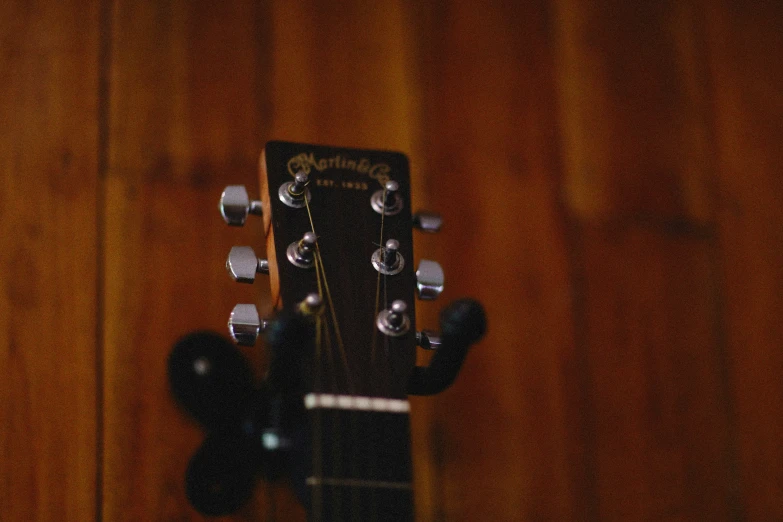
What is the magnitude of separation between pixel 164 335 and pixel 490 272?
0.39 m

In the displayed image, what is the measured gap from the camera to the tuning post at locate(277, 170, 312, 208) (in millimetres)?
727

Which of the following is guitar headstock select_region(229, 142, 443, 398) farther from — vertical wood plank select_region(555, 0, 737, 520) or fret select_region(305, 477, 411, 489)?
vertical wood plank select_region(555, 0, 737, 520)

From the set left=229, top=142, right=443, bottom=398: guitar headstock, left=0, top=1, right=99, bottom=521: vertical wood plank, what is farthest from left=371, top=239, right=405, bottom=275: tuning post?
left=0, top=1, right=99, bottom=521: vertical wood plank

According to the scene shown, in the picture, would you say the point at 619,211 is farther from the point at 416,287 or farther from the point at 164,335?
the point at 164,335

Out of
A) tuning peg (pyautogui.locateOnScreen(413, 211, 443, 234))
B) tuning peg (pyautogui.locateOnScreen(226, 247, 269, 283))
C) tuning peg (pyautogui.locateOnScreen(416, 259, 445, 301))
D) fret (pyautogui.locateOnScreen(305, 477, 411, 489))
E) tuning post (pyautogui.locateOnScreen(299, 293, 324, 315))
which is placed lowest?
A: fret (pyautogui.locateOnScreen(305, 477, 411, 489))

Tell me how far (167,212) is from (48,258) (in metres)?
0.14

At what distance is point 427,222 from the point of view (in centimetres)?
78

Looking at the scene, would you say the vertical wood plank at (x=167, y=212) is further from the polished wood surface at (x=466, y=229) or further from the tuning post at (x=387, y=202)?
the tuning post at (x=387, y=202)

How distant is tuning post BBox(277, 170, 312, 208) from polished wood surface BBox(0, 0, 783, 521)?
0.74 feet

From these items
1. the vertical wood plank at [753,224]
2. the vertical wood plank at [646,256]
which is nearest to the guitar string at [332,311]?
the vertical wood plank at [646,256]

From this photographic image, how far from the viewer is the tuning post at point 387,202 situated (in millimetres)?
761

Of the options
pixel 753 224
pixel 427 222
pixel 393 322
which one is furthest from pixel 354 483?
pixel 753 224

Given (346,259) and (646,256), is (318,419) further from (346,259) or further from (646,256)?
(646,256)

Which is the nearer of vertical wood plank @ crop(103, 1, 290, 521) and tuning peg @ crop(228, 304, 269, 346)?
tuning peg @ crop(228, 304, 269, 346)
